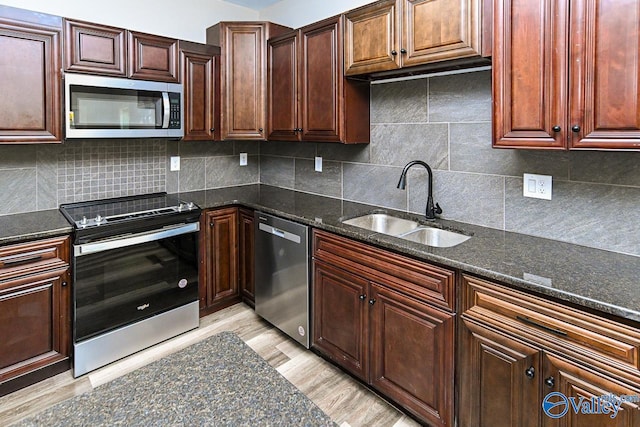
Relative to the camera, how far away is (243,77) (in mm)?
3064

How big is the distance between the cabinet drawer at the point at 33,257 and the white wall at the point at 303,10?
7.86 feet

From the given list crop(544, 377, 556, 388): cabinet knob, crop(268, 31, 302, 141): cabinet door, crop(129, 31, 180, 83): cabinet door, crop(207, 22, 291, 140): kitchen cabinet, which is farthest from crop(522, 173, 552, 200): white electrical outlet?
crop(129, 31, 180, 83): cabinet door

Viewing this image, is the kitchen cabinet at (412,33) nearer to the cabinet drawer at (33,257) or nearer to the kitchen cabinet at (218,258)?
the kitchen cabinet at (218,258)

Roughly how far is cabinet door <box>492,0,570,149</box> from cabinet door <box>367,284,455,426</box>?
0.85 metres

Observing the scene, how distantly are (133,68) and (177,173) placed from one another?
→ 94 centimetres

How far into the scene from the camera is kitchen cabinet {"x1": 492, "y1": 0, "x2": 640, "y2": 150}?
141cm

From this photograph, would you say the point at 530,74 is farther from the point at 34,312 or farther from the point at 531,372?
the point at 34,312

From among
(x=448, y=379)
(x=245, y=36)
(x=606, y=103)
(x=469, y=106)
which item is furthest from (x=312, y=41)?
(x=448, y=379)

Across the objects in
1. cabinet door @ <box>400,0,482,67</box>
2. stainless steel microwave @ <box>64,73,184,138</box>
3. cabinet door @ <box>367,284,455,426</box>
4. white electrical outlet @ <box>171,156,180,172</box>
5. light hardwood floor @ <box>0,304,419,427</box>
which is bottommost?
light hardwood floor @ <box>0,304,419,427</box>

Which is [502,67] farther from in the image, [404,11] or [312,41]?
[312,41]

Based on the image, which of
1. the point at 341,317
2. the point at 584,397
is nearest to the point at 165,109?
the point at 341,317

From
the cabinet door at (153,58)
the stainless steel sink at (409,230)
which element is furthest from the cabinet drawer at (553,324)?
the cabinet door at (153,58)

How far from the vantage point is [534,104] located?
1625 millimetres

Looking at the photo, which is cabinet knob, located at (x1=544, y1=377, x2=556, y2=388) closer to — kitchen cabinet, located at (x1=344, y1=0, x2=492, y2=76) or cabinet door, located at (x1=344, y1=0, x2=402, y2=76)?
kitchen cabinet, located at (x1=344, y1=0, x2=492, y2=76)
